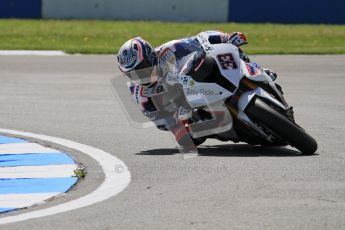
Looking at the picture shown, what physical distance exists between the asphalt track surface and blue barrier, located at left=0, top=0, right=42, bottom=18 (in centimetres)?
1630

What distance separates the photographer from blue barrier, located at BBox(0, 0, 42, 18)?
3216cm

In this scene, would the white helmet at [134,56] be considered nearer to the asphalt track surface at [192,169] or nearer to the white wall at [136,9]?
the asphalt track surface at [192,169]

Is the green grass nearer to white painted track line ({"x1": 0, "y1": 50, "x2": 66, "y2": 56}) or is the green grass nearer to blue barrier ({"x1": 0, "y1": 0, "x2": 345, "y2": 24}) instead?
white painted track line ({"x1": 0, "y1": 50, "x2": 66, "y2": 56})

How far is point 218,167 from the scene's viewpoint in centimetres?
859

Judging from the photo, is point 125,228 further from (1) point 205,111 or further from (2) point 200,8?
(2) point 200,8

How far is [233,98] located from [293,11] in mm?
22385

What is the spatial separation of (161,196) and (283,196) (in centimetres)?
93

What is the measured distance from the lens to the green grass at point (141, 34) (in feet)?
74.4

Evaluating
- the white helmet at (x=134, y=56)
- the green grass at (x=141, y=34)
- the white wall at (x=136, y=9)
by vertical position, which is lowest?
the white wall at (x=136, y=9)

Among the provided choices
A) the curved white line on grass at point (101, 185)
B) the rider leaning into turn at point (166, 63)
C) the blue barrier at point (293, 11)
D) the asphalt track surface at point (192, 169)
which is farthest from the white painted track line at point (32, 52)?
the rider leaning into turn at point (166, 63)

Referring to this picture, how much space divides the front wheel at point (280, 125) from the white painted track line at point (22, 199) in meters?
2.47

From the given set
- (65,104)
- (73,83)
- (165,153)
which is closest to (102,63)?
(73,83)

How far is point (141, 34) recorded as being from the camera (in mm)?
26703

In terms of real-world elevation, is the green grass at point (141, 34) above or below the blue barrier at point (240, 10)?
above
